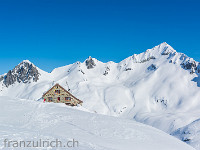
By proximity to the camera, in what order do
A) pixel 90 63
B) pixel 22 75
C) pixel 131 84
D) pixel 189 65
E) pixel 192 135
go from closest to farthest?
1. pixel 192 135
2. pixel 131 84
3. pixel 189 65
4. pixel 22 75
5. pixel 90 63

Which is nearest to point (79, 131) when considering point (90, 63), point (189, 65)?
point (189, 65)

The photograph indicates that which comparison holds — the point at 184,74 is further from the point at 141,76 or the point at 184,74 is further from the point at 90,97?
the point at 90,97

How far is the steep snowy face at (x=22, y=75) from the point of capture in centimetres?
14265

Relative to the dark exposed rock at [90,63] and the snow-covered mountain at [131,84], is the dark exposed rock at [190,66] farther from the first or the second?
the dark exposed rock at [90,63]

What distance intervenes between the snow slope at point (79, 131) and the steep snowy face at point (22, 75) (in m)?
125

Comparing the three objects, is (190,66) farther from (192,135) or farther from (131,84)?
(192,135)

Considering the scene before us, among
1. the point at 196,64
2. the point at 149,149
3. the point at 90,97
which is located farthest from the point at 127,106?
the point at 149,149

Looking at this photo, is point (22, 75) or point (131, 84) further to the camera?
point (22, 75)

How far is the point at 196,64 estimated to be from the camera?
13650cm

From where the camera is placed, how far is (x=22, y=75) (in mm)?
144750

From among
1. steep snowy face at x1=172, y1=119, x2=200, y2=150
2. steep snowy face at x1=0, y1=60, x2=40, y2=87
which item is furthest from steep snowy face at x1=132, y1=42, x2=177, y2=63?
steep snowy face at x1=172, y1=119, x2=200, y2=150

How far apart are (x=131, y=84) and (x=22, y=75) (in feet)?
234

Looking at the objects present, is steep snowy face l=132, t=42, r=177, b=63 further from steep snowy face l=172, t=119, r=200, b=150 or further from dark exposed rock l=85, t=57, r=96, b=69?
steep snowy face l=172, t=119, r=200, b=150

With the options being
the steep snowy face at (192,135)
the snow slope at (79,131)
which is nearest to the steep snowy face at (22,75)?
the steep snowy face at (192,135)
